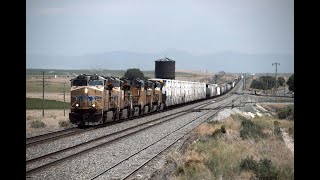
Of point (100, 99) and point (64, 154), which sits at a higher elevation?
point (100, 99)

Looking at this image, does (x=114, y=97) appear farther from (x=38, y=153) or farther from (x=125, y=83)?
(x=38, y=153)

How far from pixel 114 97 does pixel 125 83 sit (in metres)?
4.05

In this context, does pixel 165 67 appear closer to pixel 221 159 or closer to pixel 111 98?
pixel 111 98

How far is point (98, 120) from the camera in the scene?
25.4m

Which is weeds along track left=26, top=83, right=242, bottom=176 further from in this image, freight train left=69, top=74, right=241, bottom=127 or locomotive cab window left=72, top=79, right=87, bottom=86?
locomotive cab window left=72, top=79, right=87, bottom=86

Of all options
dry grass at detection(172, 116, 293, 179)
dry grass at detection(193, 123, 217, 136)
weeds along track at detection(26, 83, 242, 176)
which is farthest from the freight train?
dry grass at detection(172, 116, 293, 179)

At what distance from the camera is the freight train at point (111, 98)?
25078 mm

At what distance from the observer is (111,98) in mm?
27375

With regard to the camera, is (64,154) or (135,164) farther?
(64,154)

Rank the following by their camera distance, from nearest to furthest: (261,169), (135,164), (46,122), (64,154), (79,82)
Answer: (261,169), (135,164), (64,154), (79,82), (46,122)

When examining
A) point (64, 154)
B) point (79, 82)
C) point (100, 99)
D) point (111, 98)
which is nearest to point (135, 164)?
point (64, 154)

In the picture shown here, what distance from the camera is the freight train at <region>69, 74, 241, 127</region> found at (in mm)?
25078

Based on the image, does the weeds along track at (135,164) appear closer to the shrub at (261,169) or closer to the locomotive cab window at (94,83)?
the shrub at (261,169)
